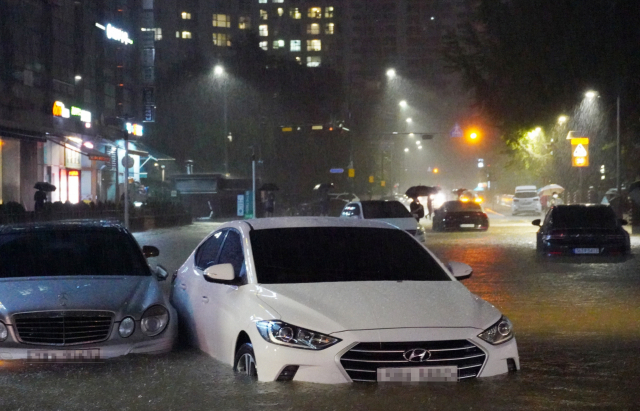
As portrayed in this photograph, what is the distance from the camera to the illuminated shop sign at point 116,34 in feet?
160

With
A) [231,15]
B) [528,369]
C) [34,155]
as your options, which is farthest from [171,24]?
[528,369]

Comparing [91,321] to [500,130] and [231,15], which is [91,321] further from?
[231,15]

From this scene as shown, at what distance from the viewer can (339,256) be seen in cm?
762

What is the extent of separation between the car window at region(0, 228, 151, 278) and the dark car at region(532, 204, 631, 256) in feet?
48.5

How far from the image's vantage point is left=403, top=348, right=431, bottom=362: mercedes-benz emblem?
20.0ft

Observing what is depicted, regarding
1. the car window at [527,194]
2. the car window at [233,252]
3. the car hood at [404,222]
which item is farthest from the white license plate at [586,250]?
the car window at [527,194]

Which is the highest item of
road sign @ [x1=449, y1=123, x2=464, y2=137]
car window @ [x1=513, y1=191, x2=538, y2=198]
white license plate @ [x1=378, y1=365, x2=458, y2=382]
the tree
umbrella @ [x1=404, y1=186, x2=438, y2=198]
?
the tree

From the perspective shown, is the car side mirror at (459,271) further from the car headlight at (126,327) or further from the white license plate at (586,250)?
the white license plate at (586,250)

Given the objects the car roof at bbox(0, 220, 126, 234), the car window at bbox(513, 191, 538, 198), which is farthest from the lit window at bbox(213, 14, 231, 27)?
the car roof at bbox(0, 220, 126, 234)

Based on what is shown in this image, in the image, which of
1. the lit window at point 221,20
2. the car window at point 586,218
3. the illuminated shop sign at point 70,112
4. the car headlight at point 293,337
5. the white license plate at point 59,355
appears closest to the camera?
the car headlight at point 293,337

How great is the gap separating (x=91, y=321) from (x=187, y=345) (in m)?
1.32

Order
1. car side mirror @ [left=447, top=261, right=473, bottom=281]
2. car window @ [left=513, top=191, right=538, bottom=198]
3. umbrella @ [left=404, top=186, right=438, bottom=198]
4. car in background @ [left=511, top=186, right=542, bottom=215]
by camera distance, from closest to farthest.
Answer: car side mirror @ [left=447, top=261, right=473, bottom=281] < umbrella @ [left=404, top=186, right=438, bottom=198] < car in background @ [left=511, top=186, right=542, bottom=215] < car window @ [left=513, top=191, right=538, bottom=198]

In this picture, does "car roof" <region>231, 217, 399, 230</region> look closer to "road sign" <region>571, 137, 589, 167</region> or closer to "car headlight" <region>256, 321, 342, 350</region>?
"car headlight" <region>256, 321, 342, 350</region>

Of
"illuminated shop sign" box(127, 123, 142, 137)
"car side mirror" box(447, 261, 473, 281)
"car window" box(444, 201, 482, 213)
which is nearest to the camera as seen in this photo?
"car side mirror" box(447, 261, 473, 281)
